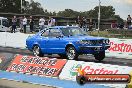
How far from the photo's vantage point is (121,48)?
70.6ft

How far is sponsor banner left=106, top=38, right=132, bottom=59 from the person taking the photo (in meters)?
21.1

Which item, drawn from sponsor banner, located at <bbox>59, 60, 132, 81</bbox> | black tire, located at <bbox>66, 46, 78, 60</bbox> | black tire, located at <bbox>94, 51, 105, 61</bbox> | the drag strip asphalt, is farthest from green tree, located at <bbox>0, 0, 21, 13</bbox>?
sponsor banner, located at <bbox>59, 60, 132, 81</bbox>

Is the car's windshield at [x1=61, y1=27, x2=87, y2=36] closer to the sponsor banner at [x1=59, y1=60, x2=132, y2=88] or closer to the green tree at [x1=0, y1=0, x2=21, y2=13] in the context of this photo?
the sponsor banner at [x1=59, y1=60, x2=132, y2=88]

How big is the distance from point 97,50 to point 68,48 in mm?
1378

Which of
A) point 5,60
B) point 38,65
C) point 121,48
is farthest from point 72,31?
point 38,65

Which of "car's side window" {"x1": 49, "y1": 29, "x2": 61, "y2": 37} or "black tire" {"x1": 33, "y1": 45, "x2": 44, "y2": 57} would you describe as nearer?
"car's side window" {"x1": 49, "y1": 29, "x2": 61, "y2": 37}

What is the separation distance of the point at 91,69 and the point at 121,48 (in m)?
10.5

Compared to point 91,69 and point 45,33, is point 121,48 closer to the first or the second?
point 45,33

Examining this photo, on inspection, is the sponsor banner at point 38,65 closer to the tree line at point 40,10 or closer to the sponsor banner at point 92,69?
the sponsor banner at point 92,69

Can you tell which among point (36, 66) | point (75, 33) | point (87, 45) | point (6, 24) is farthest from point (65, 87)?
point (6, 24)

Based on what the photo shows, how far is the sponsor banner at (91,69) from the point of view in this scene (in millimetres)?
10318

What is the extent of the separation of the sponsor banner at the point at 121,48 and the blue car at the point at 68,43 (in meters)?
2.93

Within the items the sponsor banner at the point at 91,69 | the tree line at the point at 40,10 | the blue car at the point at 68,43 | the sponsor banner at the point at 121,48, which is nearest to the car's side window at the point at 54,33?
the blue car at the point at 68,43

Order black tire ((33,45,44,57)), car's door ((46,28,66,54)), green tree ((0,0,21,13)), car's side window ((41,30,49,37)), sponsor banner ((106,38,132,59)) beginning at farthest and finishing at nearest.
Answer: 1. green tree ((0,0,21,13))
2. sponsor banner ((106,38,132,59))
3. black tire ((33,45,44,57))
4. car's side window ((41,30,49,37))
5. car's door ((46,28,66,54))
